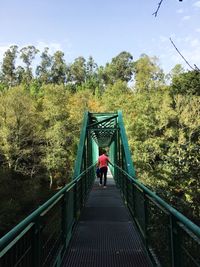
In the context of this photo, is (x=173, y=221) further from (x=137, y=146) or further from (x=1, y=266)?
(x=137, y=146)

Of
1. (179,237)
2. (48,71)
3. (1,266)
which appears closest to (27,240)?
(1,266)

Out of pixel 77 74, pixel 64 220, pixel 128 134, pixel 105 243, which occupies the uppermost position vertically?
pixel 77 74

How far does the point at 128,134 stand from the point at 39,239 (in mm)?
28890

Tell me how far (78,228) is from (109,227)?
62cm

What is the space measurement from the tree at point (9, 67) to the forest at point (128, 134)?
4873 centimetres

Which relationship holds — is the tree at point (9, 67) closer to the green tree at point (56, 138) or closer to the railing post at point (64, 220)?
the green tree at point (56, 138)

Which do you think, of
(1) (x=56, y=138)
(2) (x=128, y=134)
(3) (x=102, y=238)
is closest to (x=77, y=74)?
(1) (x=56, y=138)

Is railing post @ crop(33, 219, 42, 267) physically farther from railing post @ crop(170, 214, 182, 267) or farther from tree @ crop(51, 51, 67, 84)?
tree @ crop(51, 51, 67, 84)

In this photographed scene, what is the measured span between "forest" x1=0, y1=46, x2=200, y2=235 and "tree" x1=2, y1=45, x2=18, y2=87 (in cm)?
4873

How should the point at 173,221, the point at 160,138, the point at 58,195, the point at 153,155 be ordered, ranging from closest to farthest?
the point at 173,221 → the point at 58,195 → the point at 153,155 → the point at 160,138

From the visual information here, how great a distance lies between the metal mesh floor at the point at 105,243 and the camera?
17.0 feet

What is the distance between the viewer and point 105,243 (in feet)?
20.2

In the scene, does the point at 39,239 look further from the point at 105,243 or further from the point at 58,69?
the point at 58,69

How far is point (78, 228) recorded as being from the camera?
7.30 meters
